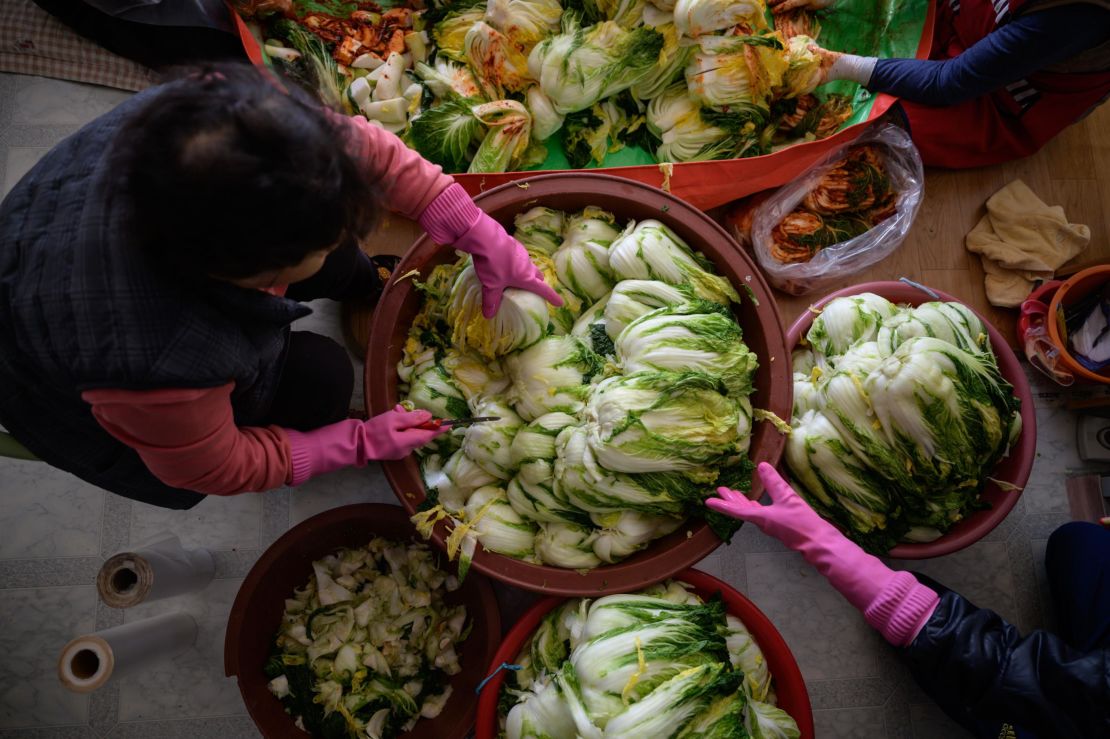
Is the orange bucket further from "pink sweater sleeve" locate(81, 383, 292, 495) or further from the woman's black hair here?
"pink sweater sleeve" locate(81, 383, 292, 495)

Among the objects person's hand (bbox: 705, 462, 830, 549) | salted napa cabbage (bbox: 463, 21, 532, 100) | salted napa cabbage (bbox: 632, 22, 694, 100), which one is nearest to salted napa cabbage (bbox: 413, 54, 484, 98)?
salted napa cabbage (bbox: 463, 21, 532, 100)

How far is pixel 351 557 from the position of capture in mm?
1870

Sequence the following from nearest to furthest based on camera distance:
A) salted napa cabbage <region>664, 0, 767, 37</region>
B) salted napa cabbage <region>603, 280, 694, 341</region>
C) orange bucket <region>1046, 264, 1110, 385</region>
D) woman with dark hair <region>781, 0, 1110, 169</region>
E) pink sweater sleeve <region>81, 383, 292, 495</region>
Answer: pink sweater sleeve <region>81, 383, 292, 495</region>
salted napa cabbage <region>603, 280, 694, 341</region>
woman with dark hair <region>781, 0, 1110, 169</region>
salted napa cabbage <region>664, 0, 767, 37</region>
orange bucket <region>1046, 264, 1110, 385</region>

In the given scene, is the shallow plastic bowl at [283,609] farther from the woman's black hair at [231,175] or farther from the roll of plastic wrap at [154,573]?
the woman's black hair at [231,175]

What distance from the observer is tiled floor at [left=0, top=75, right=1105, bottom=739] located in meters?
1.95

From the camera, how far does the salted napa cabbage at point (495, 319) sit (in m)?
1.52

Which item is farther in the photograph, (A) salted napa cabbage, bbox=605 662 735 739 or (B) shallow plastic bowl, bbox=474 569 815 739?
(B) shallow plastic bowl, bbox=474 569 815 739

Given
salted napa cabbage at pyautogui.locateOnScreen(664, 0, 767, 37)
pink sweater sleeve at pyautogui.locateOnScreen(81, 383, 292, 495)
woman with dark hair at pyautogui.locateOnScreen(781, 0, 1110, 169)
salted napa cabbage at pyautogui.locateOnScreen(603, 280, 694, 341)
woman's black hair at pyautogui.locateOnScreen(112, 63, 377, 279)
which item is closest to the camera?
woman's black hair at pyautogui.locateOnScreen(112, 63, 377, 279)

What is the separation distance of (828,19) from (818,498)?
150cm

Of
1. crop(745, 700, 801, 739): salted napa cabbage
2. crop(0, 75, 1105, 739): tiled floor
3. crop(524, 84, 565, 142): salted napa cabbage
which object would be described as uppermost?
crop(524, 84, 565, 142): salted napa cabbage

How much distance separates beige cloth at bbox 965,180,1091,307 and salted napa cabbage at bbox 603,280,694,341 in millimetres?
1181

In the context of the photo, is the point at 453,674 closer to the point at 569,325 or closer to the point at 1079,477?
the point at 569,325

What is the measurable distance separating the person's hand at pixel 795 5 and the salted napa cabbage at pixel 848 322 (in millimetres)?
967

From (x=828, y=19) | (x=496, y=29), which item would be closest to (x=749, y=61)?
(x=828, y=19)
